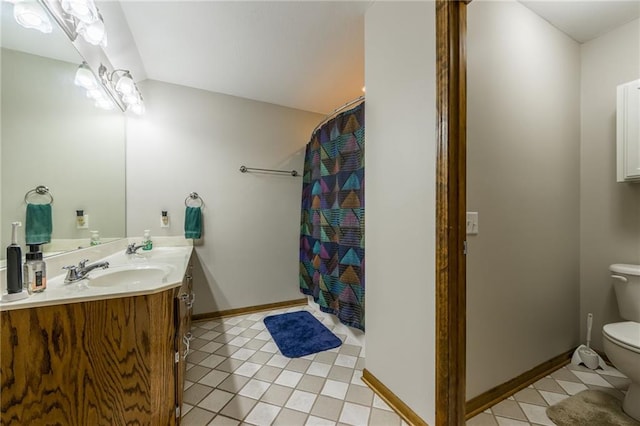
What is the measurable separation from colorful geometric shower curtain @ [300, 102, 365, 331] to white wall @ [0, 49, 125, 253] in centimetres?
162

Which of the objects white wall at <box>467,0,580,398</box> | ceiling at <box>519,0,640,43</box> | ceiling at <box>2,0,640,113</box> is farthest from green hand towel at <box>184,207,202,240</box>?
ceiling at <box>519,0,640,43</box>

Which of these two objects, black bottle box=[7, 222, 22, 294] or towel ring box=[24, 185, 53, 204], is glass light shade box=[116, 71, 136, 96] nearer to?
towel ring box=[24, 185, 53, 204]

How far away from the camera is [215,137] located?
2.53m

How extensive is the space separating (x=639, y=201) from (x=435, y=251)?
1.65 m

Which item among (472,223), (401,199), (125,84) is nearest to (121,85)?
(125,84)

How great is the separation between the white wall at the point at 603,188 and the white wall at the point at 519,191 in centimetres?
7

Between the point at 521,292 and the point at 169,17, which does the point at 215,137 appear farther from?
the point at 521,292

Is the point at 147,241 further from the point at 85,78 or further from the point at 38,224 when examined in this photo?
the point at 85,78

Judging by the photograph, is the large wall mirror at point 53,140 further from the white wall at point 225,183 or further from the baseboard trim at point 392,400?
the baseboard trim at point 392,400

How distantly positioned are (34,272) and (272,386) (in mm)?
1285

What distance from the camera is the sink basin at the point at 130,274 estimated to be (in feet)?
4.14

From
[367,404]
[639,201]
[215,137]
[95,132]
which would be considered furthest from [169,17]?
[639,201]

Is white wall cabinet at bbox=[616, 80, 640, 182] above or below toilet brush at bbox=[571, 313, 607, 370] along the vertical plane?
above

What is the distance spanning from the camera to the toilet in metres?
1.21
